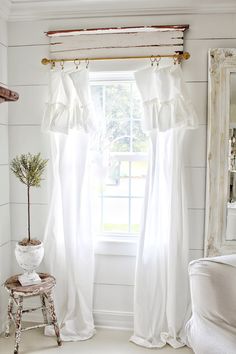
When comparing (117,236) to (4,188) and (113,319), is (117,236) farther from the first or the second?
(4,188)

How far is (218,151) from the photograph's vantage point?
9.50 ft

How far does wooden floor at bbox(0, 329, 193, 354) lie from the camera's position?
2844 mm

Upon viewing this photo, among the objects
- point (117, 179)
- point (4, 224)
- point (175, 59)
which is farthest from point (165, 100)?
point (4, 224)

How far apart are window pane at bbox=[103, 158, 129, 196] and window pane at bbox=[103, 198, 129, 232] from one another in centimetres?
6

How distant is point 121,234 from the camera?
321cm

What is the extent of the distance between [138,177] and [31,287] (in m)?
1.21

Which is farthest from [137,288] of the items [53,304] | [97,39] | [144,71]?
[97,39]

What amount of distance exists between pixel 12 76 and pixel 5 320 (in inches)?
77.7

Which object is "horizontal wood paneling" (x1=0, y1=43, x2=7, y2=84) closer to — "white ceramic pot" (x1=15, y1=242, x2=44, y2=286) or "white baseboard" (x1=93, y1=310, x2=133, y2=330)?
"white ceramic pot" (x1=15, y1=242, x2=44, y2=286)

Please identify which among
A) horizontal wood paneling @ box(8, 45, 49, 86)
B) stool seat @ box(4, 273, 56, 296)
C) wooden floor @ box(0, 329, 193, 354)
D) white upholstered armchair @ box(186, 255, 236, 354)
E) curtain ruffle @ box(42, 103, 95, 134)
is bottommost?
wooden floor @ box(0, 329, 193, 354)

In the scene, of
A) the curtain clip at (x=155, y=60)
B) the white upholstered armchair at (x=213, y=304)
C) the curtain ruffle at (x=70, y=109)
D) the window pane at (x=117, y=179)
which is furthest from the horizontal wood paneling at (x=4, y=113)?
the white upholstered armchair at (x=213, y=304)

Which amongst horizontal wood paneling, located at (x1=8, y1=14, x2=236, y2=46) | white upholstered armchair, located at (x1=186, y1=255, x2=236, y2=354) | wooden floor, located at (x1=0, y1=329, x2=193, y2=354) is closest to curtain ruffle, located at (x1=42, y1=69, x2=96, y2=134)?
horizontal wood paneling, located at (x1=8, y1=14, x2=236, y2=46)

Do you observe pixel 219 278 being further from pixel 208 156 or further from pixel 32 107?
pixel 32 107

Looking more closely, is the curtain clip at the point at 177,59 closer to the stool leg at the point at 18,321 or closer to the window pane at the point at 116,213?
the window pane at the point at 116,213
